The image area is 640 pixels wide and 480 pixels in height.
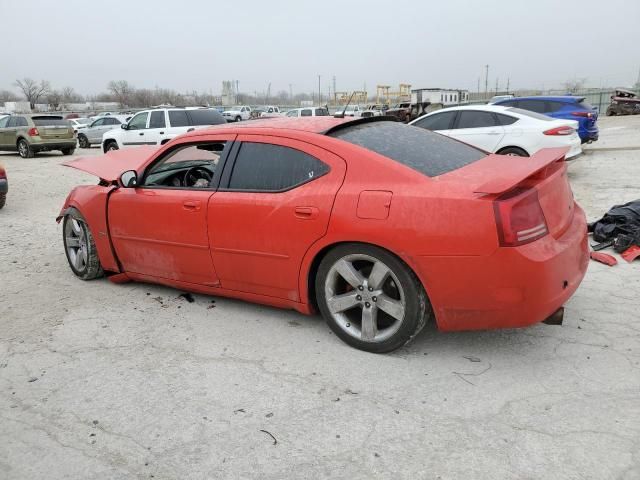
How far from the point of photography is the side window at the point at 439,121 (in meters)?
9.95

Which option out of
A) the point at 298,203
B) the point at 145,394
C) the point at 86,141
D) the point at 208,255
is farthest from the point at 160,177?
the point at 86,141

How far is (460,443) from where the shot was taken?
2.43 metres

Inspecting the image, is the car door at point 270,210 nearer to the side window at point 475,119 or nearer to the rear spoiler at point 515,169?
the rear spoiler at point 515,169

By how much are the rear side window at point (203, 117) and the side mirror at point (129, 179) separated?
1093cm

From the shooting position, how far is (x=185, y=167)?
4.77 m

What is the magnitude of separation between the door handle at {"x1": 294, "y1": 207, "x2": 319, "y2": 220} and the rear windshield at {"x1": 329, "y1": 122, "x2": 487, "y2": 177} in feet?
1.81

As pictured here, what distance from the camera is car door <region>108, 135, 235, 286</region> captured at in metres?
3.91

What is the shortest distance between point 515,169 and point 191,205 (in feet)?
7.64

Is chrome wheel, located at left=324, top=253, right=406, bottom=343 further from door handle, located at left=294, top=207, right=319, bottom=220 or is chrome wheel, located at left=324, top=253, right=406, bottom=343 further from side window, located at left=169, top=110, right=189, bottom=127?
side window, located at left=169, top=110, right=189, bottom=127

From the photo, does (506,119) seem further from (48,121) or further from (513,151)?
(48,121)

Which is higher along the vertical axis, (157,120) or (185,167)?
(157,120)

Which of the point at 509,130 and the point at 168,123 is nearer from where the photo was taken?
the point at 509,130

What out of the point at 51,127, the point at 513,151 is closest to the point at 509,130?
the point at 513,151

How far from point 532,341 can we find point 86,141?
79.5 ft
